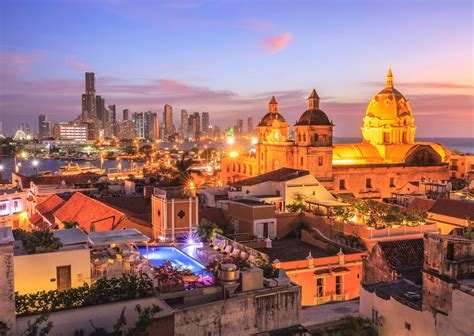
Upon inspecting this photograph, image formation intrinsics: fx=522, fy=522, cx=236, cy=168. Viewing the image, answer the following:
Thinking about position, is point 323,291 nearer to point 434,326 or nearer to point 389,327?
point 389,327

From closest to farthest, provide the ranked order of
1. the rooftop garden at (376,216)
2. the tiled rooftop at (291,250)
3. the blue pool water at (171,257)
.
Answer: the blue pool water at (171,257)
the tiled rooftop at (291,250)
the rooftop garden at (376,216)

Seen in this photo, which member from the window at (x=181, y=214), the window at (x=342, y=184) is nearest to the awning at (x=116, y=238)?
the window at (x=181, y=214)

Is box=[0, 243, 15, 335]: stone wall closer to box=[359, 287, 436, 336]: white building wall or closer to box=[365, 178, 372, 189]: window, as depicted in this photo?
box=[359, 287, 436, 336]: white building wall

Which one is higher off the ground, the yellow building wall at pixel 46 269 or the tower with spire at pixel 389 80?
the tower with spire at pixel 389 80

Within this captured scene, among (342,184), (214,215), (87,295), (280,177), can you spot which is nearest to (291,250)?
(214,215)

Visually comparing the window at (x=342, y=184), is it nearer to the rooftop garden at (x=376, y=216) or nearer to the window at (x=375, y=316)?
the rooftop garden at (x=376, y=216)

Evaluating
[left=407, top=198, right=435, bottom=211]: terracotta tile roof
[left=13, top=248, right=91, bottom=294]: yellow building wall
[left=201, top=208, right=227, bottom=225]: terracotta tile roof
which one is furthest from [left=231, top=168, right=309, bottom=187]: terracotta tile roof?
[left=13, top=248, right=91, bottom=294]: yellow building wall

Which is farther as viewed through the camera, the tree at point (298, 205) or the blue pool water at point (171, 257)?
the tree at point (298, 205)

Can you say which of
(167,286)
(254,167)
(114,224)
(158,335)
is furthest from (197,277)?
(254,167)
